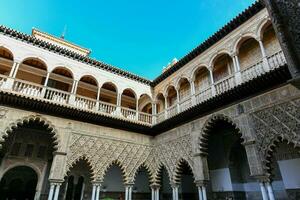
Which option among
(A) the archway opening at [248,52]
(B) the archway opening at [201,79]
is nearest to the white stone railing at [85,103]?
(B) the archway opening at [201,79]

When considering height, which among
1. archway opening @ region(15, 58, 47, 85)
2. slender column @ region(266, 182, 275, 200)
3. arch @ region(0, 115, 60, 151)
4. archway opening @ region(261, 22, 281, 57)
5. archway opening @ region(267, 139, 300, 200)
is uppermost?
archway opening @ region(15, 58, 47, 85)

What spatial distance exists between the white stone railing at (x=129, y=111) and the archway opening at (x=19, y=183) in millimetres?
3737

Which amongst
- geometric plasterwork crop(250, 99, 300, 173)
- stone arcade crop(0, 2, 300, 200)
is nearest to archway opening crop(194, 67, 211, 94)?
stone arcade crop(0, 2, 300, 200)

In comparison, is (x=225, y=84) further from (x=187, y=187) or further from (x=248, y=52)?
(x=187, y=187)

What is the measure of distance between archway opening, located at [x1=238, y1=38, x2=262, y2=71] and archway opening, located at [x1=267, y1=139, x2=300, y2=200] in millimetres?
3055

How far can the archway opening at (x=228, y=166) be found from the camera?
27.0 feet

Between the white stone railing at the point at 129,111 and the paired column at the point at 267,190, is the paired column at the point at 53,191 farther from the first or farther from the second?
the paired column at the point at 267,190

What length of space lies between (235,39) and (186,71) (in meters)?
2.62

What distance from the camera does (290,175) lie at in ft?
22.2

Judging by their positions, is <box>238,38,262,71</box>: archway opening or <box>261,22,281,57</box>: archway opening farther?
<box>238,38,262,71</box>: archway opening

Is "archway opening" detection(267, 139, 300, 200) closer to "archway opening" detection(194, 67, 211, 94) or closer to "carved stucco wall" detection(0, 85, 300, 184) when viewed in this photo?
"carved stucco wall" detection(0, 85, 300, 184)

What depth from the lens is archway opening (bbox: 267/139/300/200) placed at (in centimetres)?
662

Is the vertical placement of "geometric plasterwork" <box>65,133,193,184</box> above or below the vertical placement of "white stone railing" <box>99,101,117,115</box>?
below

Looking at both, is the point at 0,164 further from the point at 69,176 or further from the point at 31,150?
the point at 69,176
